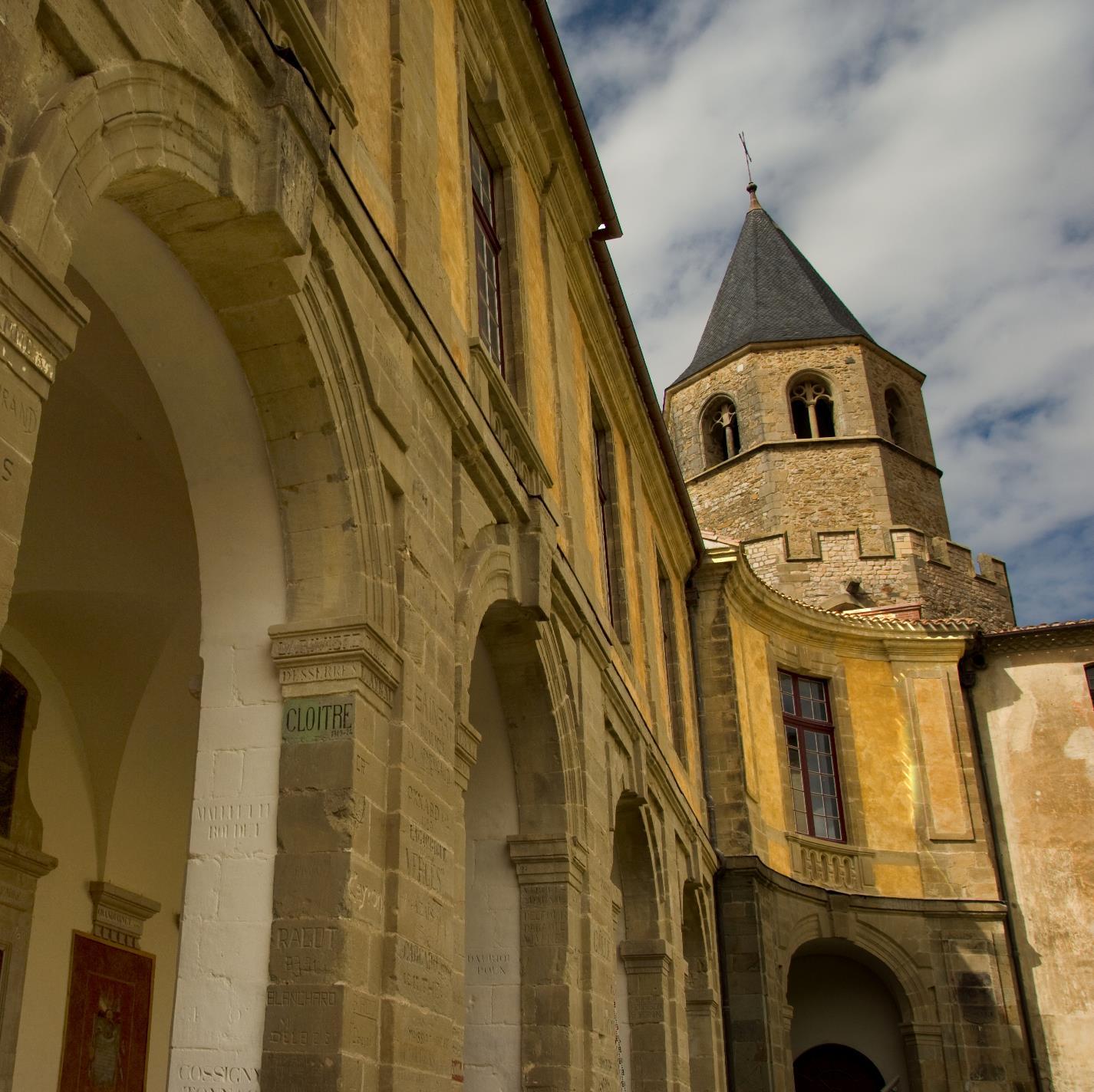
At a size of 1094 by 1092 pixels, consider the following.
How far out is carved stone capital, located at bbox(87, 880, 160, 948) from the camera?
29.6 ft

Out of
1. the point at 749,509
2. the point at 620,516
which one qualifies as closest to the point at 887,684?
the point at 620,516

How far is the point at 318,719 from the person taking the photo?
17.1 ft

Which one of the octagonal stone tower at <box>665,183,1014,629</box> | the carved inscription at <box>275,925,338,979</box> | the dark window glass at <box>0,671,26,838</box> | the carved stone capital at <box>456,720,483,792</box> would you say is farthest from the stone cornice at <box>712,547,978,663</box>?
the carved inscription at <box>275,925,338,979</box>

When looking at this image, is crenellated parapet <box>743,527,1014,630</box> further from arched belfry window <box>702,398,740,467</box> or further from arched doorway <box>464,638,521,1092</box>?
arched doorway <box>464,638,521,1092</box>

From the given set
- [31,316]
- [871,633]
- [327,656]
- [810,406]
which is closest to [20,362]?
[31,316]

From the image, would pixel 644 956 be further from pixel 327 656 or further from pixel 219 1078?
pixel 219 1078

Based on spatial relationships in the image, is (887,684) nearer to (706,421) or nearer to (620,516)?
(620,516)

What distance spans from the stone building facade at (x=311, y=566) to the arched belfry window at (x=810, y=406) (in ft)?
65.7

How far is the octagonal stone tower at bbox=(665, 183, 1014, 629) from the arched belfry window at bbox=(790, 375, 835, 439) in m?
0.04

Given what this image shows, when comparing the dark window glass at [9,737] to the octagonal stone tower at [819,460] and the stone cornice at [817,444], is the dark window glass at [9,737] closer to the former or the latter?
the octagonal stone tower at [819,460]

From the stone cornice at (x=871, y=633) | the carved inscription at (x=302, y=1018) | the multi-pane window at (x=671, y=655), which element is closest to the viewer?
the carved inscription at (x=302, y=1018)

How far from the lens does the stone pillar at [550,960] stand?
7.89m

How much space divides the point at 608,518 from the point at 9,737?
6.21 meters

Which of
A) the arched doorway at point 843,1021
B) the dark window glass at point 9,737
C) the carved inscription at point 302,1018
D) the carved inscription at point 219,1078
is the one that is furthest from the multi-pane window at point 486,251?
the arched doorway at point 843,1021
